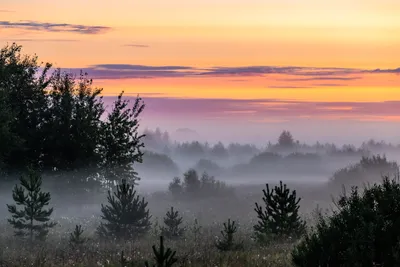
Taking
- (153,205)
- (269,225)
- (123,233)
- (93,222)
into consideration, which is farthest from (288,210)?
(153,205)

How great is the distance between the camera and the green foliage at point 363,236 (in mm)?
9828

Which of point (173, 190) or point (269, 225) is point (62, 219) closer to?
point (269, 225)

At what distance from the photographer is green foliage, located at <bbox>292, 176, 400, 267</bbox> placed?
9.83 meters

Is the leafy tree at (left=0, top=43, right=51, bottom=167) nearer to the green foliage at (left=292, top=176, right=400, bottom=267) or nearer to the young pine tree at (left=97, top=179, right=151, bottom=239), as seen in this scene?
the young pine tree at (left=97, top=179, right=151, bottom=239)

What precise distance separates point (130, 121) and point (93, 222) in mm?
14374

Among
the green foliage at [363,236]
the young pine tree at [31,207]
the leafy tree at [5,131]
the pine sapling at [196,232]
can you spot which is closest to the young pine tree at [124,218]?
the pine sapling at [196,232]

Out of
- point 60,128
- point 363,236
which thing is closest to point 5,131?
point 60,128

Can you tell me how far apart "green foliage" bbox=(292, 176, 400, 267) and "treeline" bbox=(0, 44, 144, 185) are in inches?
1666

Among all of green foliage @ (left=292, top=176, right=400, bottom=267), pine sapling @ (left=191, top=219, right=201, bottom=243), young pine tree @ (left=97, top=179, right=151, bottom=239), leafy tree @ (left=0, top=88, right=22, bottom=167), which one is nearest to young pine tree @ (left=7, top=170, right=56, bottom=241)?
young pine tree @ (left=97, top=179, right=151, bottom=239)

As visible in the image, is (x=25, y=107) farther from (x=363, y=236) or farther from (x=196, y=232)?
(x=363, y=236)

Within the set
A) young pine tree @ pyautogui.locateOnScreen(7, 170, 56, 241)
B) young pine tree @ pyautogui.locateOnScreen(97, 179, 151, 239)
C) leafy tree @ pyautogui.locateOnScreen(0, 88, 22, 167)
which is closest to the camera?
young pine tree @ pyautogui.locateOnScreen(7, 170, 56, 241)

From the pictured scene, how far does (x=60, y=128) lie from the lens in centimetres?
5306

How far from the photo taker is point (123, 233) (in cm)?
3044

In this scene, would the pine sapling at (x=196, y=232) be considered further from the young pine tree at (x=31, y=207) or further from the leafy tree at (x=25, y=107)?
the leafy tree at (x=25, y=107)
